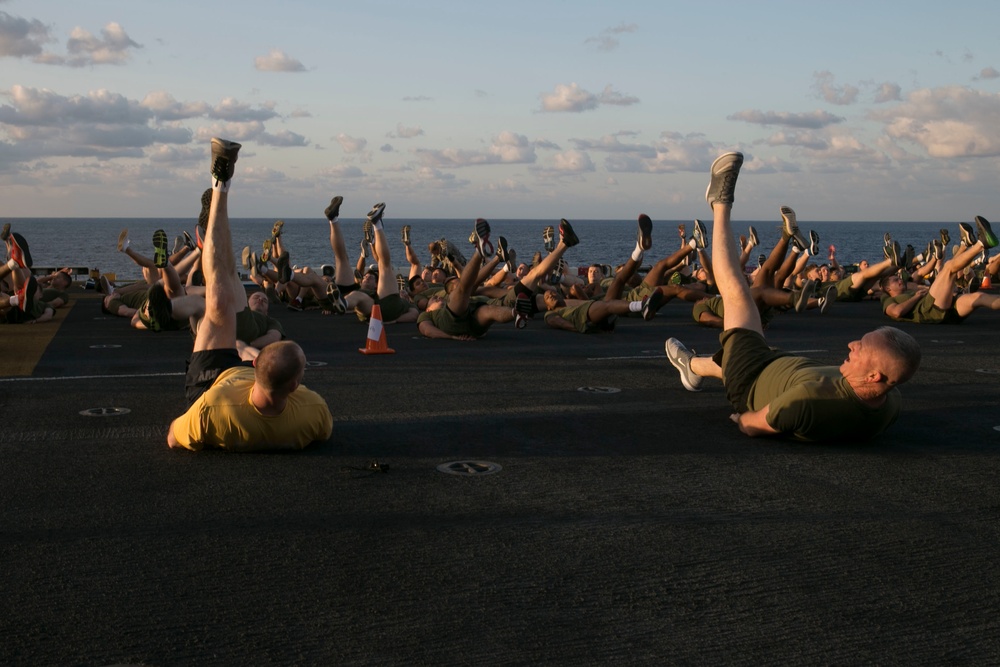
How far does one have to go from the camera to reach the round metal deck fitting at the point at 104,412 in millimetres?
7438

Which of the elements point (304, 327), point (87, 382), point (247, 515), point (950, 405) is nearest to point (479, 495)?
point (247, 515)

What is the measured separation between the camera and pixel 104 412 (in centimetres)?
755

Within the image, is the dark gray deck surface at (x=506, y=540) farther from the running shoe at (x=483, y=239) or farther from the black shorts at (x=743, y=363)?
the running shoe at (x=483, y=239)

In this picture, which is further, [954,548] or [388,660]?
[954,548]

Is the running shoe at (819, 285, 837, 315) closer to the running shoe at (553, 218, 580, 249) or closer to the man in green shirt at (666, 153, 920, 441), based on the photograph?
the running shoe at (553, 218, 580, 249)

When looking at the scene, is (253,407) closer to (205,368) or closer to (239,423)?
(239,423)

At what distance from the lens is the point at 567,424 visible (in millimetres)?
7145

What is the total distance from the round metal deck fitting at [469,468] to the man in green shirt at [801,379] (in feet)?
6.17

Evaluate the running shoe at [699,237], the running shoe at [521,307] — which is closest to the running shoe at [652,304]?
the running shoe at [521,307]

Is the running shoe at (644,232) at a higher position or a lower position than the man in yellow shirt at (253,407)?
higher

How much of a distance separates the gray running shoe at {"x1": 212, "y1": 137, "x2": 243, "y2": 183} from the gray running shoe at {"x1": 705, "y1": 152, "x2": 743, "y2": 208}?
3925 mm

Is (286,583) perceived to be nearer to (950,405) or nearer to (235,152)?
(235,152)

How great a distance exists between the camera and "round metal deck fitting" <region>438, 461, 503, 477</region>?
568 cm

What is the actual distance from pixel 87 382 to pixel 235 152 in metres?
2.94
